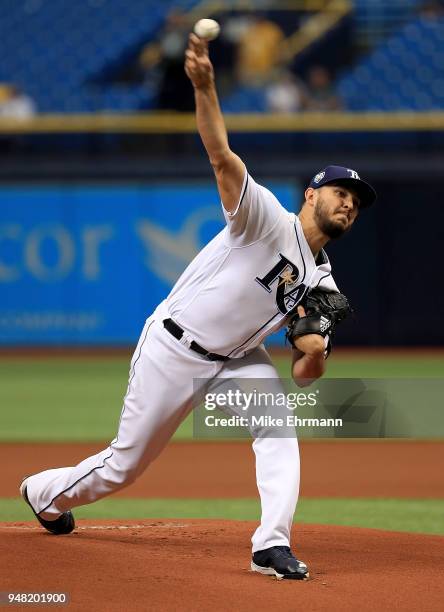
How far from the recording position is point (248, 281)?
4.55 meters

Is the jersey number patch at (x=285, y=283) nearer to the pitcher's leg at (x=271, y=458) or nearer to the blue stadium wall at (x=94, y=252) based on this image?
the pitcher's leg at (x=271, y=458)

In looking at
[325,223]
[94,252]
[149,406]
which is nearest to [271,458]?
[149,406]

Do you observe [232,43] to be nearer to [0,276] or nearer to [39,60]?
[39,60]

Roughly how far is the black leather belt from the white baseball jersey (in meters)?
0.02

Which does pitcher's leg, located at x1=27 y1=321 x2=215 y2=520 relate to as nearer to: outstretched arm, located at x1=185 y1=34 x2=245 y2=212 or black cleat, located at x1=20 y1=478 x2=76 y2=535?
black cleat, located at x1=20 y1=478 x2=76 y2=535

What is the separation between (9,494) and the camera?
273 inches

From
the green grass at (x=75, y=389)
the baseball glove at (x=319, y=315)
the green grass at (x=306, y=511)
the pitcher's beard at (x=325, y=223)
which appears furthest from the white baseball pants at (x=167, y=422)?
the green grass at (x=75, y=389)

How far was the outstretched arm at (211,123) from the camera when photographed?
4.07 meters

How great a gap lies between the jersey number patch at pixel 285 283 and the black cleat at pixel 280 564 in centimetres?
94

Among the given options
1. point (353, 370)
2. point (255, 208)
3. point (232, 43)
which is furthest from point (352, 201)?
point (232, 43)

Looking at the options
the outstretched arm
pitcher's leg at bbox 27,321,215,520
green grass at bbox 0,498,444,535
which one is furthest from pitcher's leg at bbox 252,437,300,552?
green grass at bbox 0,498,444,535

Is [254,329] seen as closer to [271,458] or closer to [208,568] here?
[271,458]

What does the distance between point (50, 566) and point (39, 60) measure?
14.8 metres

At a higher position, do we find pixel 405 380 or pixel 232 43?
pixel 232 43
